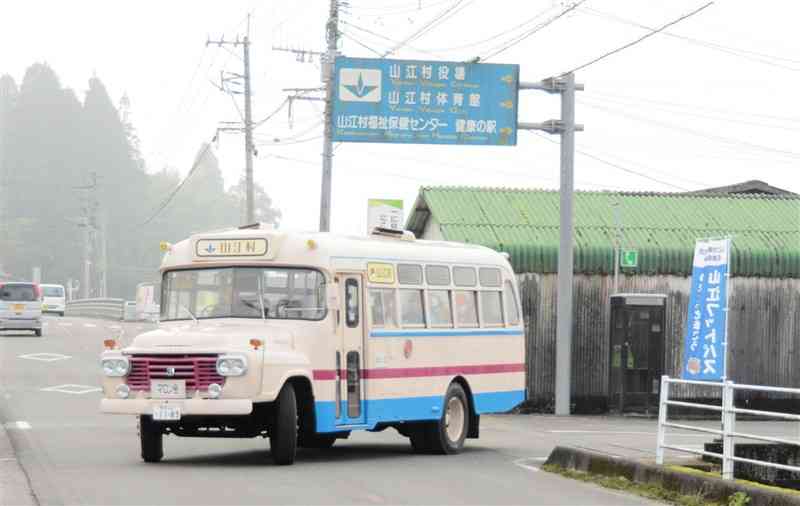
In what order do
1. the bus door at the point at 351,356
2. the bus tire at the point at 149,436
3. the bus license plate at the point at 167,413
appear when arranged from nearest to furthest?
the bus license plate at the point at 167,413
the bus tire at the point at 149,436
the bus door at the point at 351,356

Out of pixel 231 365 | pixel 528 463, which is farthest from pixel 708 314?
pixel 231 365

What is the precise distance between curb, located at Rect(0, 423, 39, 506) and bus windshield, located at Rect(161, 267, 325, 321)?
8.76 feet

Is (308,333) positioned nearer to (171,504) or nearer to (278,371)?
(278,371)

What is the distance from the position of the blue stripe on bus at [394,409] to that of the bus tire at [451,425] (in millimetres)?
186

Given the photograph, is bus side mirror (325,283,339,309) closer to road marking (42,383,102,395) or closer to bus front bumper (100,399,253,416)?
bus front bumper (100,399,253,416)

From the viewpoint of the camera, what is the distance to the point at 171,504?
13234 millimetres

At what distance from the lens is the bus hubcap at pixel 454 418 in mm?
20734

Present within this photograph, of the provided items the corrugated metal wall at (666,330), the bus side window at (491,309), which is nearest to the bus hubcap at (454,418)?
the bus side window at (491,309)

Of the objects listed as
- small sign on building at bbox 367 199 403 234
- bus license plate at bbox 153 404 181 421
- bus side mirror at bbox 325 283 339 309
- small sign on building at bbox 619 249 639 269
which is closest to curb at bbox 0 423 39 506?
bus license plate at bbox 153 404 181 421

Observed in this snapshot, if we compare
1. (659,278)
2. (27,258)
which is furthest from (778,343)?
(27,258)

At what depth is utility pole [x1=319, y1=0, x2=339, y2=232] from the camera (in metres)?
38.0

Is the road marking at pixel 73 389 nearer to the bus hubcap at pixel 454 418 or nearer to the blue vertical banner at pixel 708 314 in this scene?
the bus hubcap at pixel 454 418

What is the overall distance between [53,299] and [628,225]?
5678 cm

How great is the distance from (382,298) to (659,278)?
1372 cm
